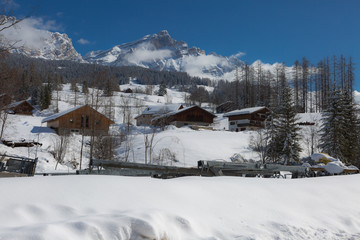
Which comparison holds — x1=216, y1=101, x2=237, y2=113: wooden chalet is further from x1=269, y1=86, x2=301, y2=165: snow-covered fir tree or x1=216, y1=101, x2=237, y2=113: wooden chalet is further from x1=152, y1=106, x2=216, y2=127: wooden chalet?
x1=269, y1=86, x2=301, y2=165: snow-covered fir tree

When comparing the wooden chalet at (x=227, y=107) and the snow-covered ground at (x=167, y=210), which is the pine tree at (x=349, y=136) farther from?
the wooden chalet at (x=227, y=107)

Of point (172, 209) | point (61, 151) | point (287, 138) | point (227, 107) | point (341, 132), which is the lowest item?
point (172, 209)

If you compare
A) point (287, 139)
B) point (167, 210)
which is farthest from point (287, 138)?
point (167, 210)

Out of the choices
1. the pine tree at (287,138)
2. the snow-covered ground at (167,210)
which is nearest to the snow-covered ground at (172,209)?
the snow-covered ground at (167,210)

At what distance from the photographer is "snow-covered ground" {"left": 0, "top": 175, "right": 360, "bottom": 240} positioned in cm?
504

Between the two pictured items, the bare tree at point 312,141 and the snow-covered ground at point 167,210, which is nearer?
the snow-covered ground at point 167,210

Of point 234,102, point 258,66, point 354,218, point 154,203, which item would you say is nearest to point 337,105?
point 354,218

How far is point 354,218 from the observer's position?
25.6 ft

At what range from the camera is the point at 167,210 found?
623cm

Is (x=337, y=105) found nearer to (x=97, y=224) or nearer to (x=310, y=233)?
(x=310, y=233)

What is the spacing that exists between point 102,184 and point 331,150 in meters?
29.0

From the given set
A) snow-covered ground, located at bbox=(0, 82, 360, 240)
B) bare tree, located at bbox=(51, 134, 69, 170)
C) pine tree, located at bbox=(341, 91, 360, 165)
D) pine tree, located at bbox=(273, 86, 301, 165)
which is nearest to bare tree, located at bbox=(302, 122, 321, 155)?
pine tree, located at bbox=(341, 91, 360, 165)

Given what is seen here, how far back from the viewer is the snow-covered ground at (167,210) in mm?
5043

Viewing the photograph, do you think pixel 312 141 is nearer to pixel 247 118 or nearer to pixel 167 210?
pixel 247 118
